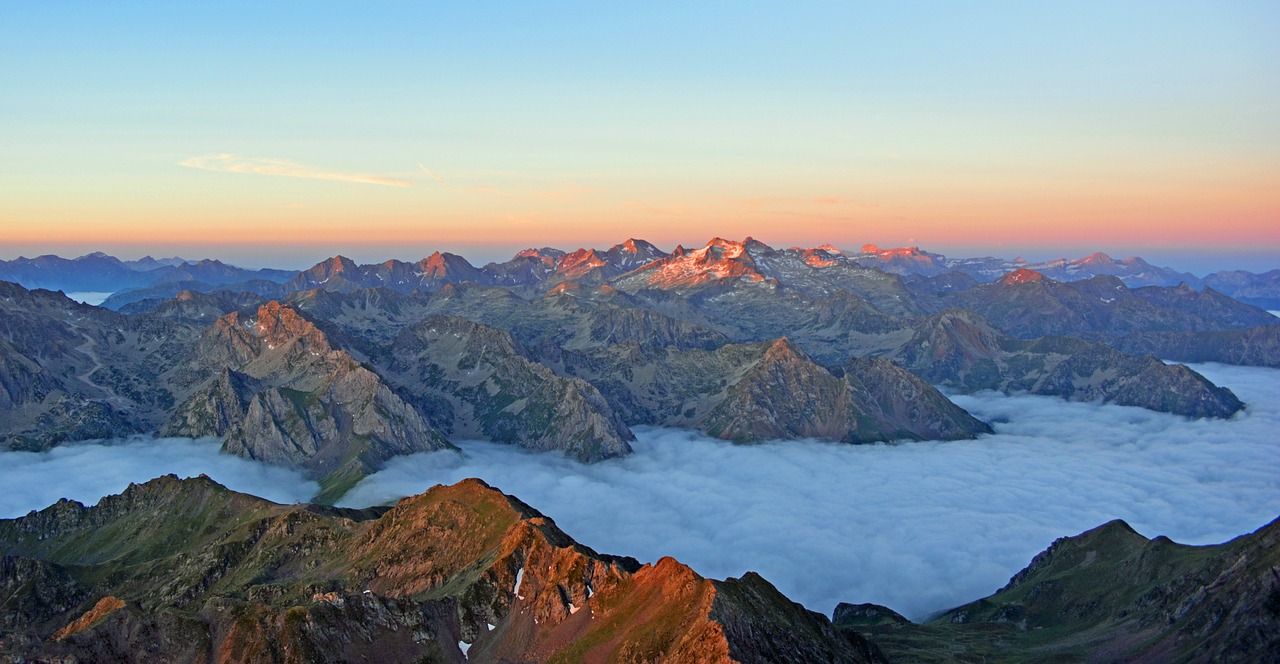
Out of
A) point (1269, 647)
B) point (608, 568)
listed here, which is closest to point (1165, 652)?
point (1269, 647)

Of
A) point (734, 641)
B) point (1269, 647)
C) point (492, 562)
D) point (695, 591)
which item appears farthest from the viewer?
point (492, 562)

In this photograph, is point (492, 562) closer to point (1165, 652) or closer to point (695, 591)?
point (695, 591)

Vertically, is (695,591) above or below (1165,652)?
above

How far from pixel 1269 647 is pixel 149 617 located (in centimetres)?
22098

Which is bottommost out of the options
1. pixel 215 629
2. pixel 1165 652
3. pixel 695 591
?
pixel 1165 652

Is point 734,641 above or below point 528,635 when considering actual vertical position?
above

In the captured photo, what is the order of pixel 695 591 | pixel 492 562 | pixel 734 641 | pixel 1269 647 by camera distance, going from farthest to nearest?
pixel 492 562, pixel 1269 647, pixel 695 591, pixel 734 641

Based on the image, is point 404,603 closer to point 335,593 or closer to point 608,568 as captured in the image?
point 335,593

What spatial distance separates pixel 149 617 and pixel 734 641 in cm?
11176

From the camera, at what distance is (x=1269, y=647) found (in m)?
173

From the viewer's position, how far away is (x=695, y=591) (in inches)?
6358

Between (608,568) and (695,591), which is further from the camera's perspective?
(608,568)

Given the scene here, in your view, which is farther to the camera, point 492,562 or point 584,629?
point 492,562

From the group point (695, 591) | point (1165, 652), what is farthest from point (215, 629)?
point (1165, 652)
